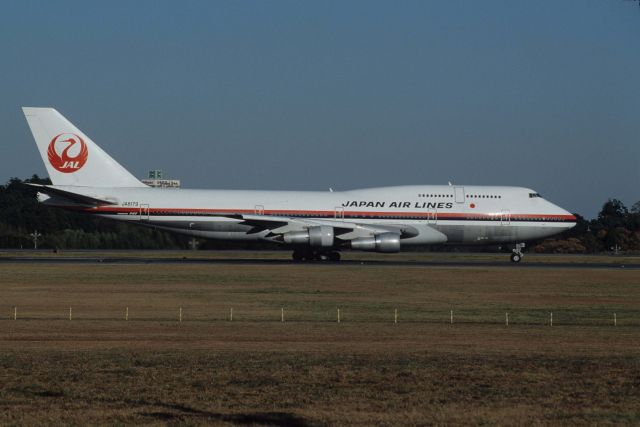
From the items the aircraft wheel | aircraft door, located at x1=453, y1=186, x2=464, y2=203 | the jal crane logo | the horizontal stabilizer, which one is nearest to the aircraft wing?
the aircraft wheel

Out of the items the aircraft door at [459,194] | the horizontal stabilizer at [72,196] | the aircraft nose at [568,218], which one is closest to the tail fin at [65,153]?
the horizontal stabilizer at [72,196]

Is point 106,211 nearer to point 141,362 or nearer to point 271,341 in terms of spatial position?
point 271,341

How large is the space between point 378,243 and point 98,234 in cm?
4195

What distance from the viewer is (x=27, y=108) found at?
6462 cm

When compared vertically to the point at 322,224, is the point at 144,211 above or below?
above

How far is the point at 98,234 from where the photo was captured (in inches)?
3755

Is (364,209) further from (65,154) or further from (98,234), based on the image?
(98,234)

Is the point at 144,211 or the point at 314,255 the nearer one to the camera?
the point at 144,211

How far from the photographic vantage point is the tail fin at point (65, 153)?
64.8m

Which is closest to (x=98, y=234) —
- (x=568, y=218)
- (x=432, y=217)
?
(x=432, y=217)

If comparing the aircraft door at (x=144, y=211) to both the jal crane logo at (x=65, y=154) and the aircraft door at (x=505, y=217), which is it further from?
the aircraft door at (x=505, y=217)

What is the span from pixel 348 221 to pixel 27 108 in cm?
2283

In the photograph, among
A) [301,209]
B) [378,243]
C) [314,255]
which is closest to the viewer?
[378,243]

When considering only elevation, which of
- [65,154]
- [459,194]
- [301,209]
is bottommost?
[301,209]
